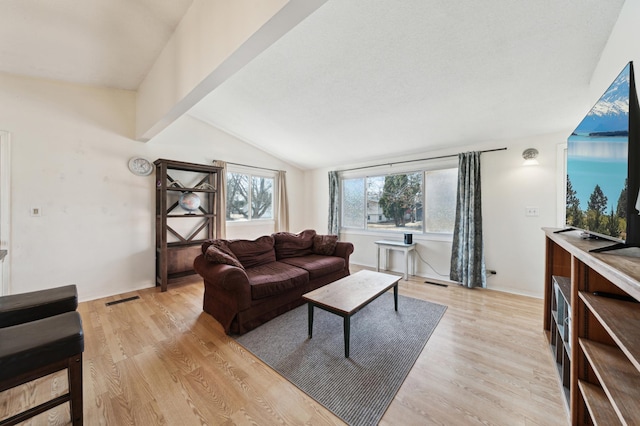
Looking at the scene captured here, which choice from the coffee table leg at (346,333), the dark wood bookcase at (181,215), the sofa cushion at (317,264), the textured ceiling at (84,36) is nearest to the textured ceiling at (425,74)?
the textured ceiling at (84,36)

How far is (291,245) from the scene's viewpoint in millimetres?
3723

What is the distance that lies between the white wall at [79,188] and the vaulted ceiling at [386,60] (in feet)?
1.01

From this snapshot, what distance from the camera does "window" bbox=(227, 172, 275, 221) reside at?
15.2 feet

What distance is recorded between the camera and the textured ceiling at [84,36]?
194 centimetres

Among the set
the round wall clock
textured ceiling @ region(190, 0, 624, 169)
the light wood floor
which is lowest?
the light wood floor

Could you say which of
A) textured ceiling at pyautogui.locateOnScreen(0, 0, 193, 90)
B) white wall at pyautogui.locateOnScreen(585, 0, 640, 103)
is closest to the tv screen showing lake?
white wall at pyautogui.locateOnScreen(585, 0, 640, 103)

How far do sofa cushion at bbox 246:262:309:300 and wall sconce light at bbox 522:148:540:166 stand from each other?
11.0 ft

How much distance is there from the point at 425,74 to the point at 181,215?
12.1 ft

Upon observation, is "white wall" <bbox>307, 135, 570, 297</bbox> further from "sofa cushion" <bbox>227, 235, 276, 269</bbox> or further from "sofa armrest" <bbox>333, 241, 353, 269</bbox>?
"sofa cushion" <bbox>227, 235, 276, 269</bbox>

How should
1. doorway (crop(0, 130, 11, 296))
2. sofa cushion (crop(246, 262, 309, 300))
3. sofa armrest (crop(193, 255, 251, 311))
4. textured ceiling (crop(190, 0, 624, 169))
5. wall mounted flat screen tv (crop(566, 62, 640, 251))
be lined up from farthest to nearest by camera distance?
doorway (crop(0, 130, 11, 296)) < sofa cushion (crop(246, 262, 309, 300)) < sofa armrest (crop(193, 255, 251, 311)) < textured ceiling (crop(190, 0, 624, 169)) < wall mounted flat screen tv (crop(566, 62, 640, 251))

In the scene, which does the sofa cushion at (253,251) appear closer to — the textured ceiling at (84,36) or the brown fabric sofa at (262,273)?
the brown fabric sofa at (262,273)

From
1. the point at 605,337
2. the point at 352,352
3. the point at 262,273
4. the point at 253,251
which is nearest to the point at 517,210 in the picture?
the point at 605,337

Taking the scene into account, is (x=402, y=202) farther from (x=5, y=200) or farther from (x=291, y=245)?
(x=5, y=200)

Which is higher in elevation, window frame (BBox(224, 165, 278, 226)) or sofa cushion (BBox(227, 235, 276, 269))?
window frame (BBox(224, 165, 278, 226))
